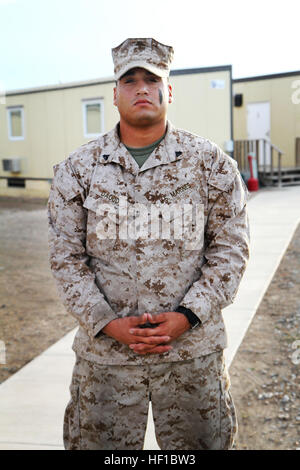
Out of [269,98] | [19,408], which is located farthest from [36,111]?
[19,408]

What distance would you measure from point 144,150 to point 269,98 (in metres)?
17.4

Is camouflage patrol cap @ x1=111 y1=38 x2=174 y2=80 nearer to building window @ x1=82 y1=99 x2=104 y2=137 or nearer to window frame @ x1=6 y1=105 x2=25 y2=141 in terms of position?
building window @ x1=82 y1=99 x2=104 y2=137

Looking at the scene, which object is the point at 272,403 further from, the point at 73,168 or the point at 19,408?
the point at 73,168

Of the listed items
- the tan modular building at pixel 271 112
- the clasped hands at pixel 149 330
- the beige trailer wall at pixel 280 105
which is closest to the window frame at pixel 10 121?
the tan modular building at pixel 271 112

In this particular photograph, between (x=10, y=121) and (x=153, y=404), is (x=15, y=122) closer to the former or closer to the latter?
(x=10, y=121)

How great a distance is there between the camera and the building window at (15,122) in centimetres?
1672

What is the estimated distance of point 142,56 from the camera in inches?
68.4

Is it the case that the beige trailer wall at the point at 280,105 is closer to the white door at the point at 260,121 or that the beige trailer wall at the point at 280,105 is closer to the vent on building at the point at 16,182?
the white door at the point at 260,121

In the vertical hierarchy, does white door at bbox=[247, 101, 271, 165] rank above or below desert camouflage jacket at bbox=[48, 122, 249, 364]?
above

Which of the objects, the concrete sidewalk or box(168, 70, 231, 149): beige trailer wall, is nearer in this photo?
the concrete sidewalk

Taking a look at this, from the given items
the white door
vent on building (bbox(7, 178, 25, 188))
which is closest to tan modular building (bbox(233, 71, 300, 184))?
the white door

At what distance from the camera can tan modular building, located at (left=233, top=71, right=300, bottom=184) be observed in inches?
695

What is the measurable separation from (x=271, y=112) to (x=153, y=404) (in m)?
17.5

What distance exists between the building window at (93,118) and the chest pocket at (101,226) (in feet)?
45.0
